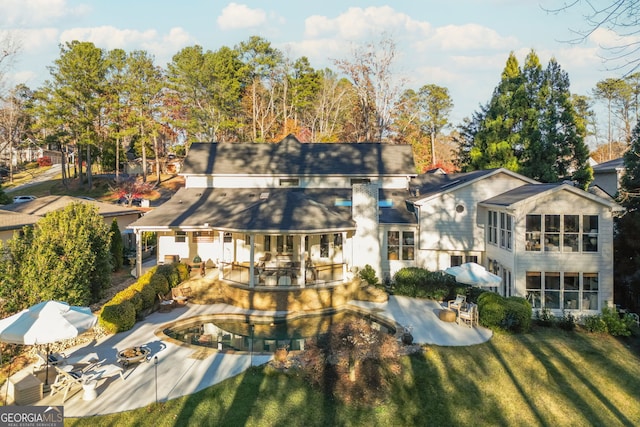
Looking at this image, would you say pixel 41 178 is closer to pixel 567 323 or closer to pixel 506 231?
pixel 506 231

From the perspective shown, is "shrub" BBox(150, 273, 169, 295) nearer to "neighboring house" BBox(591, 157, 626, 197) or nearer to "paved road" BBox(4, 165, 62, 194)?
"neighboring house" BBox(591, 157, 626, 197)

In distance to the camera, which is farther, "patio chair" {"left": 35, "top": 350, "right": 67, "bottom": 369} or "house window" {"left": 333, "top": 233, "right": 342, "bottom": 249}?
"house window" {"left": 333, "top": 233, "right": 342, "bottom": 249}

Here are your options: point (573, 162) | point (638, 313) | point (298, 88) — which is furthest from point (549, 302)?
point (298, 88)

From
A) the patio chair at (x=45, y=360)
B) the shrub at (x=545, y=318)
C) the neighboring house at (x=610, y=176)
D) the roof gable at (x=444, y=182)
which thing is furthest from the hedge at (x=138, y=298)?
the neighboring house at (x=610, y=176)

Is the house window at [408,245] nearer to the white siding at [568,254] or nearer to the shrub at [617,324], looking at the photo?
the white siding at [568,254]

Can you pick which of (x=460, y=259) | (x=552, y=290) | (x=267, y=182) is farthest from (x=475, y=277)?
(x=267, y=182)

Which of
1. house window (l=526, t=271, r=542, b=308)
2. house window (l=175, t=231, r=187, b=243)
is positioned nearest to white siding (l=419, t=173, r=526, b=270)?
house window (l=526, t=271, r=542, b=308)

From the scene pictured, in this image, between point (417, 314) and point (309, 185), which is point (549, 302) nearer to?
point (417, 314)
